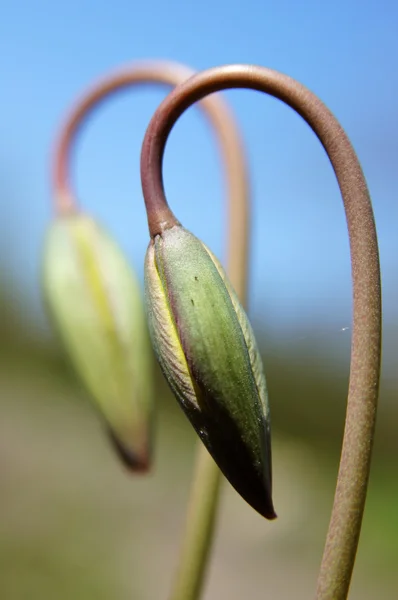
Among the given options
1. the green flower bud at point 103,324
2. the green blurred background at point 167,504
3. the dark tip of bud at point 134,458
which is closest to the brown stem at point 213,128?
the green flower bud at point 103,324

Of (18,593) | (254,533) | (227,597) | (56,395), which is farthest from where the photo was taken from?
(56,395)

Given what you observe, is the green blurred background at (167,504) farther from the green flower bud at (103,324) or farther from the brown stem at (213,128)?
the green flower bud at (103,324)

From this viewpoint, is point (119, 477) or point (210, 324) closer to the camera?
point (210, 324)

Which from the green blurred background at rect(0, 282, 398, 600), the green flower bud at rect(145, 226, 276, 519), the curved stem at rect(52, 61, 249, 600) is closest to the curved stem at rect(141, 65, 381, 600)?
the green flower bud at rect(145, 226, 276, 519)

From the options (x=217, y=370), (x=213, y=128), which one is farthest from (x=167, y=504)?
(x=217, y=370)

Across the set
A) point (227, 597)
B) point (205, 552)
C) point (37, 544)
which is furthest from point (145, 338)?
point (37, 544)

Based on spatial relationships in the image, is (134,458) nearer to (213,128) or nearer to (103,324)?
(103,324)

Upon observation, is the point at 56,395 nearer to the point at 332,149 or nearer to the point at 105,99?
the point at 105,99

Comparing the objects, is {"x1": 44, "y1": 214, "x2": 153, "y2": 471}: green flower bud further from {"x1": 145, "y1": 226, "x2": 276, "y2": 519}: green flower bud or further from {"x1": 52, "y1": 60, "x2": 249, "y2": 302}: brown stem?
{"x1": 145, "y1": 226, "x2": 276, "y2": 519}: green flower bud
